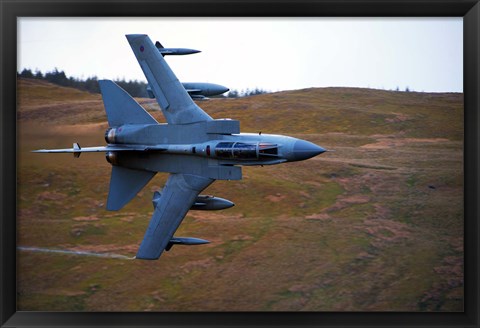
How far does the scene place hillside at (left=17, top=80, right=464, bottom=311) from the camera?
20.0 meters

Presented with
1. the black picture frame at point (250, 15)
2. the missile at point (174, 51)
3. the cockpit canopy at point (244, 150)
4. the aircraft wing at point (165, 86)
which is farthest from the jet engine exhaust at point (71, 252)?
the cockpit canopy at point (244, 150)

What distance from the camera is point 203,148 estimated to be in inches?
598

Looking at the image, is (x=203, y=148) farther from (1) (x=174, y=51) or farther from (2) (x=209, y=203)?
(1) (x=174, y=51)

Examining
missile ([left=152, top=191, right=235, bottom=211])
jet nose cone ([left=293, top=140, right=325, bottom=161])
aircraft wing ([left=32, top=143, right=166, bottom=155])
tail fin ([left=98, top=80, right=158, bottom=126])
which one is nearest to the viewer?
jet nose cone ([left=293, top=140, right=325, bottom=161])

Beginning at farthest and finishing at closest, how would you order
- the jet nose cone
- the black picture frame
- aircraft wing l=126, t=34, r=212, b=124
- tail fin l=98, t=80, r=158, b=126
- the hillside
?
the hillside, tail fin l=98, t=80, r=158, b=126, aircraft wing l=126, t=34, r=212, b=124, the jet nose cone, the black picture frame

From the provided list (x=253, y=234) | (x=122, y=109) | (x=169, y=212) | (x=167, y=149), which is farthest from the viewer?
(x=253, y=234)

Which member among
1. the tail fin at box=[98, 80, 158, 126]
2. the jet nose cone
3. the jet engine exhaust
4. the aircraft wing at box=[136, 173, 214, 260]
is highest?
the tail fin at box=[98, 80, 158, 126]

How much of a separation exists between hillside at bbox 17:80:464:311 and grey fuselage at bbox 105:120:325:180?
3534 mm

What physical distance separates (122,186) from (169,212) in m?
1.38

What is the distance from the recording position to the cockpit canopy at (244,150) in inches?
571

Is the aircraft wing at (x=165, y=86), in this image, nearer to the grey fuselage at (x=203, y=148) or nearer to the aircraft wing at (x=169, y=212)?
the grey fuselage at (x=203, y=148)

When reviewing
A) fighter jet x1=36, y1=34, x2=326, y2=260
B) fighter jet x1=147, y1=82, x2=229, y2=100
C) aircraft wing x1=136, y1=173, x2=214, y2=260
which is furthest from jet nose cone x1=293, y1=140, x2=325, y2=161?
fighter jet x1=147, y1=82, x2=229, y2=100

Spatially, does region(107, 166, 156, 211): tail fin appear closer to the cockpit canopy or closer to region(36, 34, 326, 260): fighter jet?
region(36, 34, 326, 260): fighter jet

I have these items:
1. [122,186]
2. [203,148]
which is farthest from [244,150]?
[122,186]
